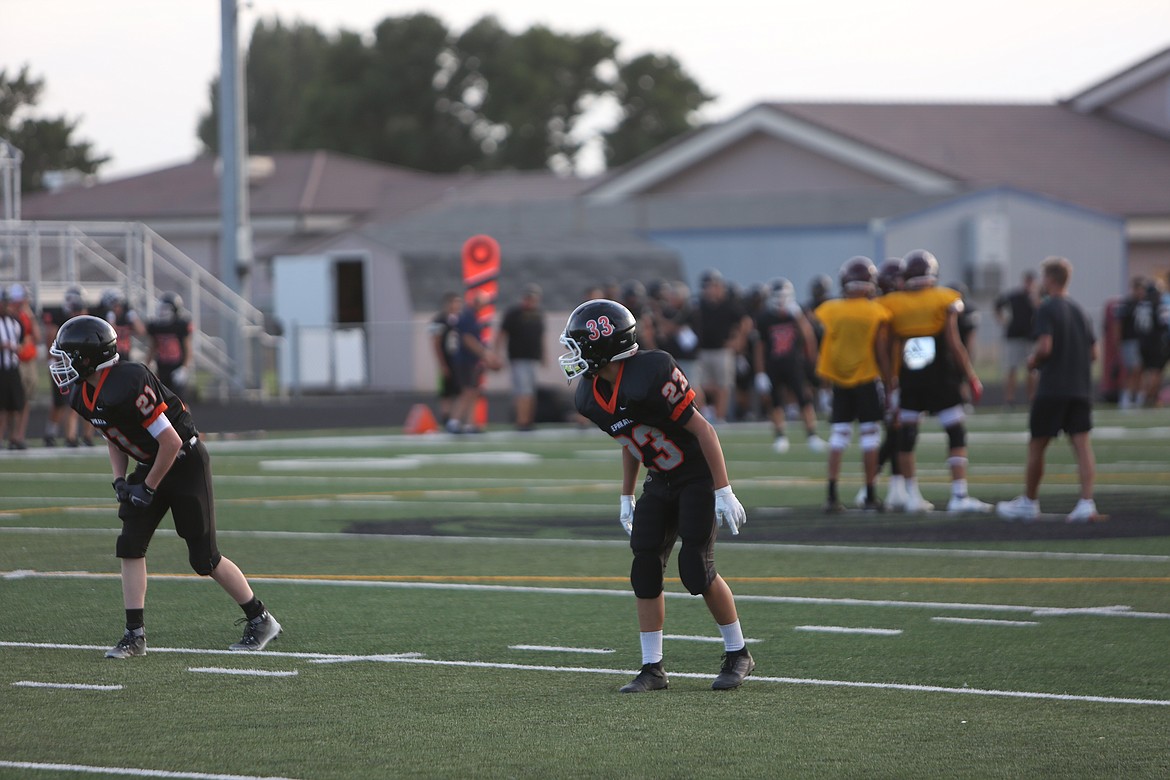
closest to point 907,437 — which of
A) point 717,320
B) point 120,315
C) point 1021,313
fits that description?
point 717,320

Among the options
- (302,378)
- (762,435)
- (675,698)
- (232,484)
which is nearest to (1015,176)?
(302,378)

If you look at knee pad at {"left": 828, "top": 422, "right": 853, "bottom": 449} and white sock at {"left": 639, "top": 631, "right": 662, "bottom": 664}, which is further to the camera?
knee pad at {"left": 828, "top": 422, "right": 853, "bottom": 449}

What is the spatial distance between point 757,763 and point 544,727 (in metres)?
0.94

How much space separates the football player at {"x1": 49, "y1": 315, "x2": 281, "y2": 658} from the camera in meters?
7.55

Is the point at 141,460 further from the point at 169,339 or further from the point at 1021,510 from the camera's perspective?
the point at 169,339

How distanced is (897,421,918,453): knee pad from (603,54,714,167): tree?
55352 millimetres

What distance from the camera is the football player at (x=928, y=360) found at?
12.7 metres

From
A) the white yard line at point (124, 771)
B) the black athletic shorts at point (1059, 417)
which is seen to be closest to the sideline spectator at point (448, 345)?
the black athletic shorts at point (1059, 417)

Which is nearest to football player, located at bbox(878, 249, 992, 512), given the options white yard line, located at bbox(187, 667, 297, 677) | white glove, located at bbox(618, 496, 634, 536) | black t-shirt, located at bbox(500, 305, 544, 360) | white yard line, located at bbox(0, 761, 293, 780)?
white glove, located at bbox(618, 496, 634, 536)

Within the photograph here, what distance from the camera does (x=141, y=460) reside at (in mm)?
7805

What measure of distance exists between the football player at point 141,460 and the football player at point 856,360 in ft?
20.3

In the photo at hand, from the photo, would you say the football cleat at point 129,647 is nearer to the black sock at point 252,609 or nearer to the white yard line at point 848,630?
the black sock at point 252,609

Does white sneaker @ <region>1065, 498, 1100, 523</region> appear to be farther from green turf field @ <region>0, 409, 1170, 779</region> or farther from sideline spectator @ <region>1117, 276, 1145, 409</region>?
sideline spectator @ <region>1117, 276, 1145, 409</region>

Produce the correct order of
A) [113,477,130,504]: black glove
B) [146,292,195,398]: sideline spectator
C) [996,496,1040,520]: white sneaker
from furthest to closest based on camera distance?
[146,292,195,398]: sideline spectator < [996,496,1040,520]: white sneaker < [113,477,130,504]: black glove
